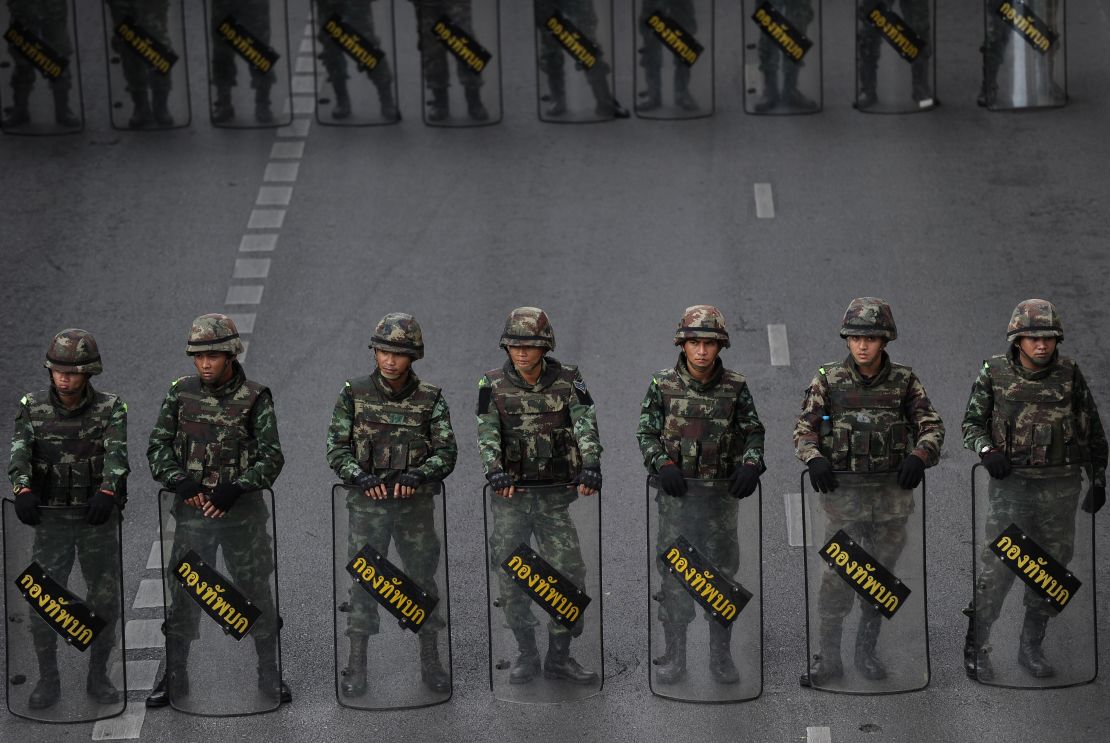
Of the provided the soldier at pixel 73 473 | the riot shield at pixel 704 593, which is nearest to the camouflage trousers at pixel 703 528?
the riot shield at pixel 704 593

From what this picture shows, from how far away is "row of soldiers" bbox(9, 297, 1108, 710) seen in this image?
1293 centimetres

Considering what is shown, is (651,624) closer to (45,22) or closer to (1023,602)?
(1023,602)

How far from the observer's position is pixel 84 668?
1316 cm

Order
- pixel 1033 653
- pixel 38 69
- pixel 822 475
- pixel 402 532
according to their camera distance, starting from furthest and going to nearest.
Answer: pixel 38 69
pixel 1033 653
pixel 402 532
pixel 822 475

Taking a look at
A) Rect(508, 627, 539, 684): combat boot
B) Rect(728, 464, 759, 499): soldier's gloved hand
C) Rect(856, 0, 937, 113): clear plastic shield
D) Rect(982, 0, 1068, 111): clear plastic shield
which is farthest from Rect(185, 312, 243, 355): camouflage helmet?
Rect(982, 0, 1068, 111): clear plastic shield

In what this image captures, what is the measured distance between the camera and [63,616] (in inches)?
512

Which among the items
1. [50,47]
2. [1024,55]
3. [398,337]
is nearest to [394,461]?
[398,337]

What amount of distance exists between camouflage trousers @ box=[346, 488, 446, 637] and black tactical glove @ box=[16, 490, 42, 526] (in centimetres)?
189

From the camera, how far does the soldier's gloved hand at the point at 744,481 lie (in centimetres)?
1270

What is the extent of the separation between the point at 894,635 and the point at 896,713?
1.59 feet

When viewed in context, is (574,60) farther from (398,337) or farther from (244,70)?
(398,337)

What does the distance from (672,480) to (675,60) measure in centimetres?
1073

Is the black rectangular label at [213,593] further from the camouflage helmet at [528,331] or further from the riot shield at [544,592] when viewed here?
the camouflage helmet at [528,331]

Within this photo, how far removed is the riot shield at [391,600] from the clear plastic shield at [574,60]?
1029 cm
